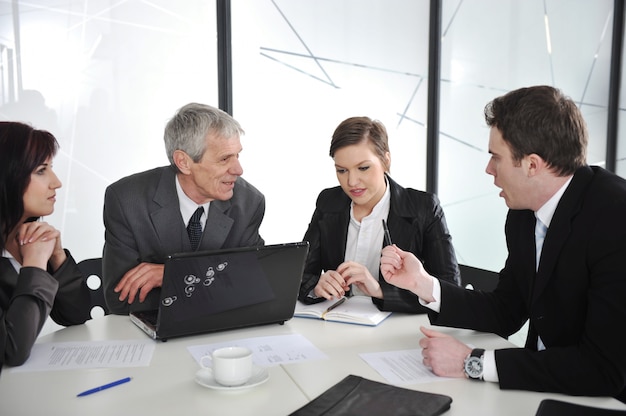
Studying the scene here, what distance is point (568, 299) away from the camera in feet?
5.63

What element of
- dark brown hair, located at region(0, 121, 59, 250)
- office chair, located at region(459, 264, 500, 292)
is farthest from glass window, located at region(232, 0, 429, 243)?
dark brown hair, located at region(0, 121, 59, 250)

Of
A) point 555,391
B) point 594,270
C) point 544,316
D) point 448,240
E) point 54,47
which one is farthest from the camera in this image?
point 54,47

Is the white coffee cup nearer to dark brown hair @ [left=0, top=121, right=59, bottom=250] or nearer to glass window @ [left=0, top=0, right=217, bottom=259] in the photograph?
dark brown hair @ [left=0, top=121, right=59, bottom=250]

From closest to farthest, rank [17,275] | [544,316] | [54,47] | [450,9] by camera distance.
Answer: [544,316] < [17,275] < [54,47] < [450,9]

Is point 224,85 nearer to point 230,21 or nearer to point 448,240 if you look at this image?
point 230,21

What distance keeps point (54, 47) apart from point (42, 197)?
86.6 inches

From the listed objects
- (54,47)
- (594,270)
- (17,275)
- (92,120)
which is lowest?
(17,275)

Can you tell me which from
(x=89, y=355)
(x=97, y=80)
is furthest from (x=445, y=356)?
(x=97, y=80)

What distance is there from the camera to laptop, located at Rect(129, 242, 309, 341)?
1803 mm

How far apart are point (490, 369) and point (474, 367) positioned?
4cm

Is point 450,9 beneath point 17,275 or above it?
above

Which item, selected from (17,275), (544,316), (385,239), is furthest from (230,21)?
(544,316)

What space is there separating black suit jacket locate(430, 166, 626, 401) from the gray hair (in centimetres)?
118

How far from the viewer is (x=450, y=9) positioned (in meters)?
4.84
